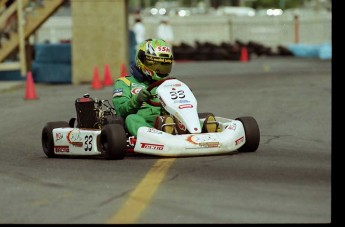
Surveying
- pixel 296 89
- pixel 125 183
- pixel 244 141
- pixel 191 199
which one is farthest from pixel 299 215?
pixel 296 89

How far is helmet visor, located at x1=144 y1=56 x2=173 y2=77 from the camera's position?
12.3 m

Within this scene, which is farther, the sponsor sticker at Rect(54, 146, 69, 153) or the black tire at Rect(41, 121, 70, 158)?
the black tire at Rect(41, 121, 70, 158)

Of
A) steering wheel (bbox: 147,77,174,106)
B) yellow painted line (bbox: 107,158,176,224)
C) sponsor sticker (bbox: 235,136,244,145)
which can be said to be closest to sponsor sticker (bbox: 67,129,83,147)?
steering wheel (bbox: 147,77,174,106)

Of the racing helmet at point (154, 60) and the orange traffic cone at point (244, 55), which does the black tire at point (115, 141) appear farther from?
the orange traffic cone at point (244, 55)

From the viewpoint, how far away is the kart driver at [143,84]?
39.0ft

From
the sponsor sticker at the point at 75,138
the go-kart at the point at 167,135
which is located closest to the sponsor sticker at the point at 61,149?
the go-kart at the point at 167,135

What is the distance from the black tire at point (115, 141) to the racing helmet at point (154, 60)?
118cm

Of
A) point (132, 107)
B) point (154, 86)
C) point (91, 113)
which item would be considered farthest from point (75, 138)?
point (154, 86)

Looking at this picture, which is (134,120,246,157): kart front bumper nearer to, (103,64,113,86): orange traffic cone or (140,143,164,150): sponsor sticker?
(140,143,164,150): sponsor sticker

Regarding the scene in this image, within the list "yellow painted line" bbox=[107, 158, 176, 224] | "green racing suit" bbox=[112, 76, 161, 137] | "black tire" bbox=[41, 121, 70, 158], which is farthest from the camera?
"black tire" bbox=[41, 121, 70, 158]

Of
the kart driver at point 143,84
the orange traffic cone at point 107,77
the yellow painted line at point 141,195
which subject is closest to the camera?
the yellow painted line at point 141,195

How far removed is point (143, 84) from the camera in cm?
1246

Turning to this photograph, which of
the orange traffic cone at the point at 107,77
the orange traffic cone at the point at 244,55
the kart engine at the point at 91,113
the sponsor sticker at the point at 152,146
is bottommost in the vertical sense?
the orange traffic cone at the point at 244,55

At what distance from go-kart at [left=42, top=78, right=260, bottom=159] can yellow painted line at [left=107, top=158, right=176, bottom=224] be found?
307mm
